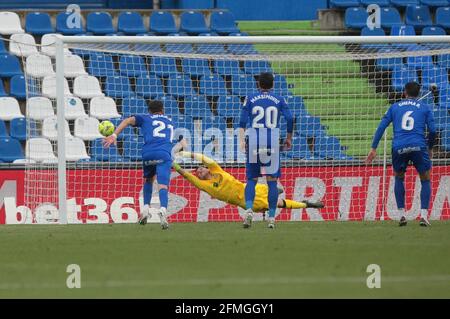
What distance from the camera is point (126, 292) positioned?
909cm

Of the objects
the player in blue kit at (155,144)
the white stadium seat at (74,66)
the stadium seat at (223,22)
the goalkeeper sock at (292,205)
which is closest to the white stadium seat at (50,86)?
the white stadium seat at (74,66)

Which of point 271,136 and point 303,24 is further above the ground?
point 303,24

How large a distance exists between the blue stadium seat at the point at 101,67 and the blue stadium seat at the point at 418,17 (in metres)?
7.82

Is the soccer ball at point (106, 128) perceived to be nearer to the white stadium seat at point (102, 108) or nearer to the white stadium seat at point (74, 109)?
the white stadium seat at point (102, 108)

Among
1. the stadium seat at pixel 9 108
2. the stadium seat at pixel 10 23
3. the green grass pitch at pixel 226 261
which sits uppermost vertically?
the stadium seat at pixel 10 23

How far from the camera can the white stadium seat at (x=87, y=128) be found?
20.8 m

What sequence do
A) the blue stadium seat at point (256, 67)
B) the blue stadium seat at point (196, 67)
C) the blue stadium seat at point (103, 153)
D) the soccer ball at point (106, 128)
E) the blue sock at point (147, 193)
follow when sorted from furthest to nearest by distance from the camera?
the blue stadium seat at point (256, 67), the blue stadium seat at point (196, 67), the blue stadium seat at point (103, 153), the soccer ball at point (106, 128), the blue sock at point (147, 193)

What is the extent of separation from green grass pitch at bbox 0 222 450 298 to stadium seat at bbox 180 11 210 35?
1003 centimetres

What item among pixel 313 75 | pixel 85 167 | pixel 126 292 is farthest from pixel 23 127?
pixel 126 292

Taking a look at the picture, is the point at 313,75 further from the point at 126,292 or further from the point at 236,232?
the point at 126,292

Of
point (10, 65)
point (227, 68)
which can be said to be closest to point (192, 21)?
point (227, 68)

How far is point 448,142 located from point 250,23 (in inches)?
303

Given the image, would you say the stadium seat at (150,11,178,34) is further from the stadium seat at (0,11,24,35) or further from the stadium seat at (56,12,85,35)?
the stadium seat at (0,11,24,35)

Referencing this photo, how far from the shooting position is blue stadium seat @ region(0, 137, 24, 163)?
21.0m
